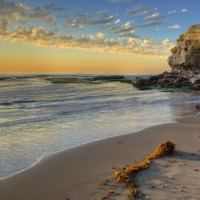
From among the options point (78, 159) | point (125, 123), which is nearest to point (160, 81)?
point (125, 123)

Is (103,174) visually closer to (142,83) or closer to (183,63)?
(142,83)

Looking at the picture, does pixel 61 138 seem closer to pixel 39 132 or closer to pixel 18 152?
pixel 39 132

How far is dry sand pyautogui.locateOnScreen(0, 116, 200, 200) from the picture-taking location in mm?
6242

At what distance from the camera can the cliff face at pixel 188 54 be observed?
6750 centimetres

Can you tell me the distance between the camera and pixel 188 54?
6844cm

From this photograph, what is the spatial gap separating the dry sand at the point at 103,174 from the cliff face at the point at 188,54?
194ft

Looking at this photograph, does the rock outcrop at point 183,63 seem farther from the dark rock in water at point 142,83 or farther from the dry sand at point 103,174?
the dry sand at point 103,174

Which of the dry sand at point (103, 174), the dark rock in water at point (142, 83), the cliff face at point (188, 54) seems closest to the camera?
the dry sand at point (103, 174)

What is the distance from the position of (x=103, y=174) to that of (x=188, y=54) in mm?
64694

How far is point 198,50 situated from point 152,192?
6487 cm

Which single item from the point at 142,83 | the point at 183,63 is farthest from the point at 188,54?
the point at 142,83

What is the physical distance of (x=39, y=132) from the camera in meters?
13.3

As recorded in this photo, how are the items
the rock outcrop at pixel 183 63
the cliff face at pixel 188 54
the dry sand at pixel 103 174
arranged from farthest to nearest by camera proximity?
1. the cliff face at pixel 188 54
2. the rock outcrop at pixel 183 63
3. the dry sand at pixel 103 174

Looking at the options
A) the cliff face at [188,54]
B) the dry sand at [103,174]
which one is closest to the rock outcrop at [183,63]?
the cliff face at [188,54]
